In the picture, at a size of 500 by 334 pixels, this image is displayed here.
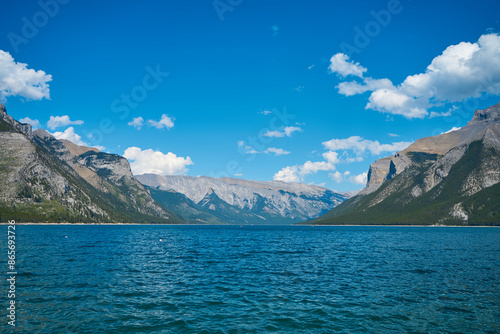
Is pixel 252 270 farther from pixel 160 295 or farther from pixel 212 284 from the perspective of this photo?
pixel 160 295

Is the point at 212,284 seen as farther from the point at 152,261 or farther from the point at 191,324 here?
the point at 152,261

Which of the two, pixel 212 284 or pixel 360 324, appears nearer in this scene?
pixel 360 324

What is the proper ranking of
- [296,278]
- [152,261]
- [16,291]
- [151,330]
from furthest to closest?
1. [152,261]
2. [296,278]
3. [16,291]
4. [151,330]

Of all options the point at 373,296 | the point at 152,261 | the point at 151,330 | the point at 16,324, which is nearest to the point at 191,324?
the point at 151,330

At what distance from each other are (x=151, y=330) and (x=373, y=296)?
85.1 ft

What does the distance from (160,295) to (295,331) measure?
60.1 feet

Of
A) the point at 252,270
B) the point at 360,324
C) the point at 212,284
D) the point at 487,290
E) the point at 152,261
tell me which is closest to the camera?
the point at 360,324

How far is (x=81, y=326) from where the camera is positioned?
27.5 meters

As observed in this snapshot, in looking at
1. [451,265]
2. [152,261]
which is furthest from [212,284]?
[451,265]

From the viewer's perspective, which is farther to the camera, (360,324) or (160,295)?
(160,295)

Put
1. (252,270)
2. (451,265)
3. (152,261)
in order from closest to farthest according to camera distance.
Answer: (252,270), (451,265), (152,261)

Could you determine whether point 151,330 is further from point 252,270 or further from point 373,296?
point 252,270

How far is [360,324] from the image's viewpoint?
28750mm

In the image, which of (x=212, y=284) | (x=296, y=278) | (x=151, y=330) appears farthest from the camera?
(x=296, y=278)
